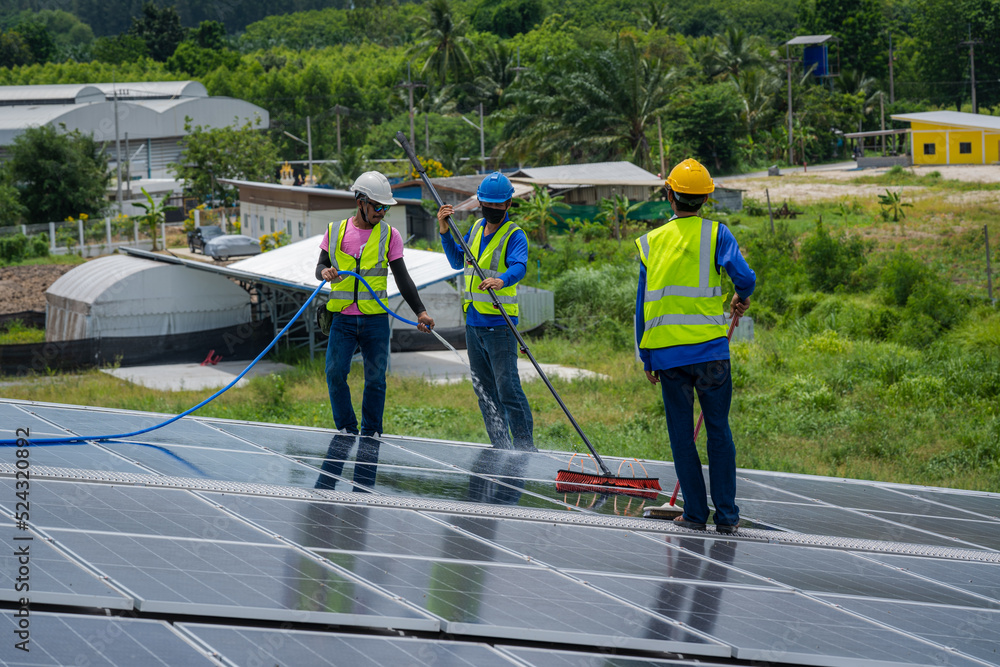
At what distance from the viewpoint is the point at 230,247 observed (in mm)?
37781

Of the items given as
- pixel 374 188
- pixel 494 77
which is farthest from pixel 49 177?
pixel 374 188

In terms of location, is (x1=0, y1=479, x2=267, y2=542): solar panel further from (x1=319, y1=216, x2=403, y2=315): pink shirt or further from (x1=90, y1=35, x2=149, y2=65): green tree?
(x1=90, y1=35, x2=149, y2=65): green tree

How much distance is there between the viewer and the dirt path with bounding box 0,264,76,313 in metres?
30.8

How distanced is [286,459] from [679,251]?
277 cm

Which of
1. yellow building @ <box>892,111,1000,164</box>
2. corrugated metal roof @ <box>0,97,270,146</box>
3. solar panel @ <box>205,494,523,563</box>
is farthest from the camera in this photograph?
corrugated metal roof @ <box>0,97,270,146</box>

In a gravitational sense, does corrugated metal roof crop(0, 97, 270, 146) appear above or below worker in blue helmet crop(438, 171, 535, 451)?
above

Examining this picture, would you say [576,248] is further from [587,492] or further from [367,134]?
[367,134]

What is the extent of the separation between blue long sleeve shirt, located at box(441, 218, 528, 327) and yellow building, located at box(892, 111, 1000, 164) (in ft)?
171

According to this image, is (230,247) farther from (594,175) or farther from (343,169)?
(594,175)

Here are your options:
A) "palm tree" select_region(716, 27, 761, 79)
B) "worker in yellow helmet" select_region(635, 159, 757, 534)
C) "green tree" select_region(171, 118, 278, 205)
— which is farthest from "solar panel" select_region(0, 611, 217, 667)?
"palm tree" select_region(716, 27, 761, 79)

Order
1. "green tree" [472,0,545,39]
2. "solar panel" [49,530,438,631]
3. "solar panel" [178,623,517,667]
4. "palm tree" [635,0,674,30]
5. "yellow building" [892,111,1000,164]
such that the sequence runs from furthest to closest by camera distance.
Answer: "green tree" [472,0,545,39]
"palm tree" [635,0,674,30]
"yellow building" [892,111,1000,164]
"solar panel" [49,530,438,631]
"solar panel" [178,623,517,667]

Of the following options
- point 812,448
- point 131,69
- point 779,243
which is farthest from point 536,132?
point 131,69

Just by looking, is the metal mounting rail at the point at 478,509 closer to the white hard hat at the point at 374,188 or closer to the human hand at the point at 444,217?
the human hand at the point at 444,217

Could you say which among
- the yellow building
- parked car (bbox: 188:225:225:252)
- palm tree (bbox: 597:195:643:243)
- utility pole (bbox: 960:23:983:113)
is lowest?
parked car (bbox: 188:225:225:252)
